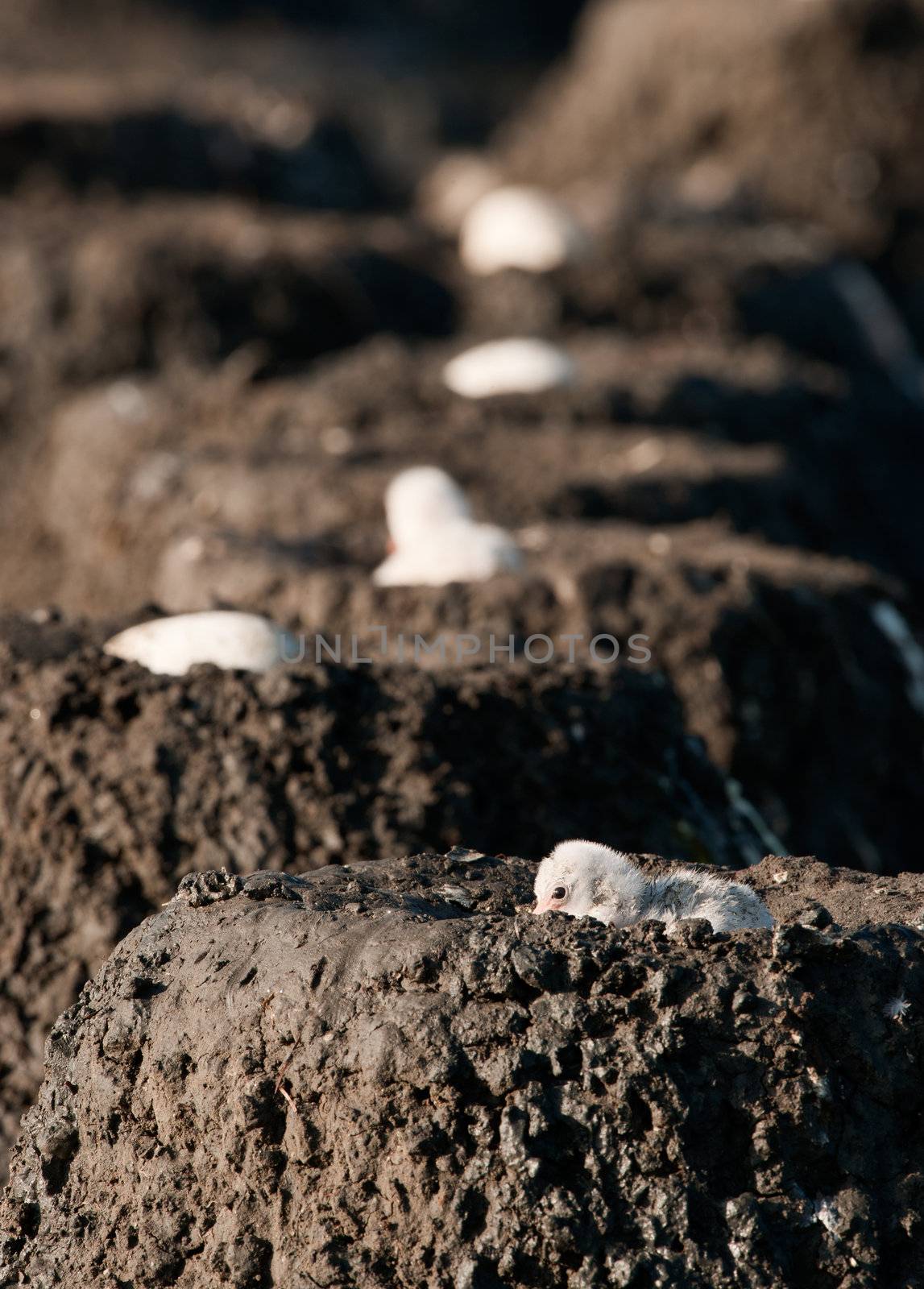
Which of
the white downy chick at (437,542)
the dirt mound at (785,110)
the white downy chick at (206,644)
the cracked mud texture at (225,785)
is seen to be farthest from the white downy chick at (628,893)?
the dirt mound at (785,110)

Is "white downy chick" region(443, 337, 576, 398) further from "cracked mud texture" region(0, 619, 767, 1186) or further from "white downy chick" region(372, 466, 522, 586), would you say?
"cracked mud texture" region(0, 619, 767, 1186)

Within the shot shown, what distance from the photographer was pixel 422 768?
4637 millimetres

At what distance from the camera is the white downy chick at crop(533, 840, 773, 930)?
3.35 metres

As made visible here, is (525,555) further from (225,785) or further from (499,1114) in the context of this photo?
(499,1114)

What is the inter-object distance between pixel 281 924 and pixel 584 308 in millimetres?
8761

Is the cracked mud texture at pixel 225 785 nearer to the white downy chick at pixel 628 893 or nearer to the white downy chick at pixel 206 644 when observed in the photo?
the white downy chick at pixel 206 644

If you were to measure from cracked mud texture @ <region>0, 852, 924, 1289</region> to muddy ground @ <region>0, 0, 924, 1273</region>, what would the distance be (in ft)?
0.03

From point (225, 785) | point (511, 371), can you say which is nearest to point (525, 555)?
point (225, 785)

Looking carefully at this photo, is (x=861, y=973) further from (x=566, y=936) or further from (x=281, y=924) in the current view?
(x=281, y=924)

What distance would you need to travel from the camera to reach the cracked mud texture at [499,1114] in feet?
9.20

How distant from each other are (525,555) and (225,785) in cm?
240

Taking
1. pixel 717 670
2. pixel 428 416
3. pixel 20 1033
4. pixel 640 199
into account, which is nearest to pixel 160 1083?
pixel 20 1033

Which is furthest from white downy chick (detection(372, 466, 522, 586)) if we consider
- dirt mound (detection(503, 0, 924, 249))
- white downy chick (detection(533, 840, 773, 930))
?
dirt mound (detection(503, 0, 924, 249))

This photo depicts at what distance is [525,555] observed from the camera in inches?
259
